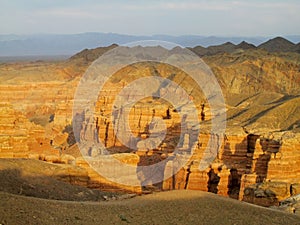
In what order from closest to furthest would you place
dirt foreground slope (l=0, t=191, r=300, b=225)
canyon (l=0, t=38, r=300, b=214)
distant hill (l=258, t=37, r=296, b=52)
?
1. dirt foreground slope (l=0, t=191, r=300, b=225)
2. canyon (l=0, t=38, r=300, b=214)
3. distant hill (l=258, t=37, r=296, b=52)

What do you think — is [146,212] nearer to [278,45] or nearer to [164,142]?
[164,142]

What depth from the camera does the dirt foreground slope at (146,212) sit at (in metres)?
13.3

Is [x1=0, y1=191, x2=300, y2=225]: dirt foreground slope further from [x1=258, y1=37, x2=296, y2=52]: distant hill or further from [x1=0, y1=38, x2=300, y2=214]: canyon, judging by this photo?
[x1=258, y1=37, x2=296, y2=52]: distant hill

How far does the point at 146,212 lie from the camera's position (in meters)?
15.4

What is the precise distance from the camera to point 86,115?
191 ft

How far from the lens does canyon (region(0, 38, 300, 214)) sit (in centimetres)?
2736

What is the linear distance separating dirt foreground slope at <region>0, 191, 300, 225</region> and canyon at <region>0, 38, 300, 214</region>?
826cm

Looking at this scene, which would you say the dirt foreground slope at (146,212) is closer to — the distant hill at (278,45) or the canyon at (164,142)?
the canyon at (164,142)

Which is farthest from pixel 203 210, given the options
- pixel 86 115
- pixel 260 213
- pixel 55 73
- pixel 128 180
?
pixel 55 73

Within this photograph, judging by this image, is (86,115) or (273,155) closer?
(273,155)

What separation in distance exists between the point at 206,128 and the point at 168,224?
26.0 m

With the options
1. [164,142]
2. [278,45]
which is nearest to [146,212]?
[164,142]

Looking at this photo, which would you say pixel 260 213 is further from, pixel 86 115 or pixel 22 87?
pixel 22 87

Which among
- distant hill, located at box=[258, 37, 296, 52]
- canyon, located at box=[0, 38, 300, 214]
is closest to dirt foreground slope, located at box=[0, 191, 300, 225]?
canyon, located at box=[0, 38, 300, 214]
